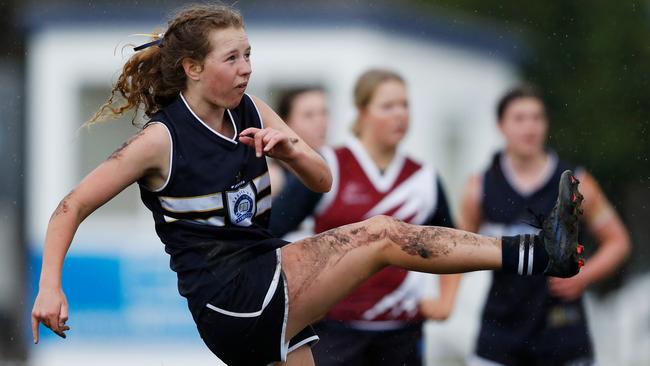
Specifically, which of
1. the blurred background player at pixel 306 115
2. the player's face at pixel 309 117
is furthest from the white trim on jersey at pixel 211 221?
the player's face at pixel 309 117

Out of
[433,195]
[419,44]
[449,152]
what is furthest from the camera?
[449,152]

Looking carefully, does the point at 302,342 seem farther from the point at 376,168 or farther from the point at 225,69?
the point at 376,168

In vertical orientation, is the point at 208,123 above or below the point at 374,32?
below

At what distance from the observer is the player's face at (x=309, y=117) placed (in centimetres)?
795

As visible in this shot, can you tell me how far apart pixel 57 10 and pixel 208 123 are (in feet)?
36.1

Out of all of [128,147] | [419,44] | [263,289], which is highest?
[419,44]

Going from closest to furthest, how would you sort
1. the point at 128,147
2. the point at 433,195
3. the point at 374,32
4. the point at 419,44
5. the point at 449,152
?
the point at 128,147 < the point at 433,195 < the point at 374,32 < the point at 419,44 < the point at 449,152

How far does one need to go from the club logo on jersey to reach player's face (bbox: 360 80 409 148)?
6.54 feet

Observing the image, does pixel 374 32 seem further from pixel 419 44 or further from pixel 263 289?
pixel 263 289

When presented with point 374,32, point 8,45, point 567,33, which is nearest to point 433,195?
point 374,32

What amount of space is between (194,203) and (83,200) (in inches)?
16.6

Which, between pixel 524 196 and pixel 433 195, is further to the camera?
pixel 524 196

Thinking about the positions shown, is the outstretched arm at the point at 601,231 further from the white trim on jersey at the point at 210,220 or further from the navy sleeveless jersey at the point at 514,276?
the white trim on jersey at the point at 210,220

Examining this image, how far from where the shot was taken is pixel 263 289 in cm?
505
